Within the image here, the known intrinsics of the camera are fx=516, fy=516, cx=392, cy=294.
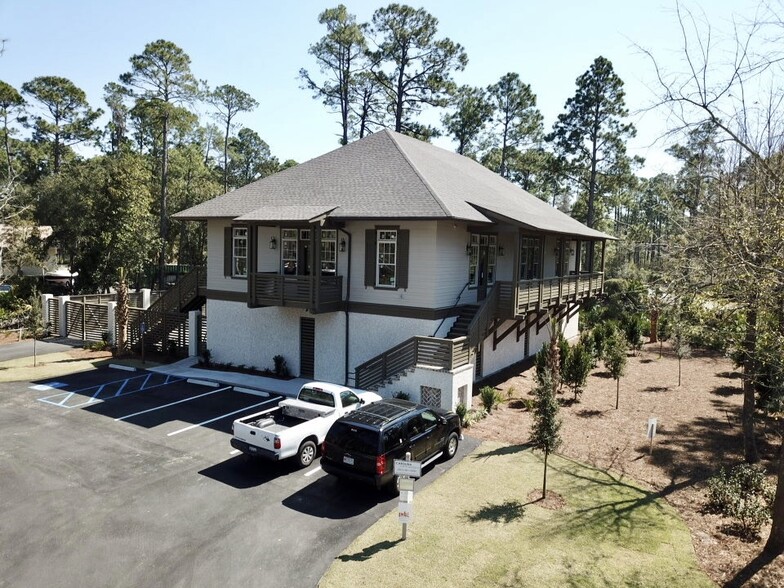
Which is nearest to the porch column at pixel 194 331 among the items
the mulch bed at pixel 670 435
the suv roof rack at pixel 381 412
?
the mulch bed at pixel 670 435

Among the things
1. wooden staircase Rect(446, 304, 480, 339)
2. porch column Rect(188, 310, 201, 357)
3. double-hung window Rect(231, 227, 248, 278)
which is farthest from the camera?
porch column Rect(188, 310, 201, 357)

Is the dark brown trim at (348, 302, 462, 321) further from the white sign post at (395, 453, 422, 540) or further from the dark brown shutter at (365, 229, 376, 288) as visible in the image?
the white sign post at (395, 453, 422, 540)

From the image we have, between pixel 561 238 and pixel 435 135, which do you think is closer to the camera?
pixel 561 238

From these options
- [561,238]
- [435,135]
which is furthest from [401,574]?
[435,135]

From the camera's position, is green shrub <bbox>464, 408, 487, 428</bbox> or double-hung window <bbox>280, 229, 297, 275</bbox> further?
double-hung window <bbox>280, 229, 297, 275</bbox>

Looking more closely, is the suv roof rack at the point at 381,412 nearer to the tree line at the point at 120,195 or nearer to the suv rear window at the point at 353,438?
the suv rear window at the point at 353,438

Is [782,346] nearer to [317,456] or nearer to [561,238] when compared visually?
[317,456]

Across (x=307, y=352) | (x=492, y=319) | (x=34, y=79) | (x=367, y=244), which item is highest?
(x=34, y=79)

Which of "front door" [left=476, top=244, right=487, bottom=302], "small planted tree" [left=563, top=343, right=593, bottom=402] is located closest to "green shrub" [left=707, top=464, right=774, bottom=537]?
"small planted tree" [left=563, top=343, right=593, bottom=402]
